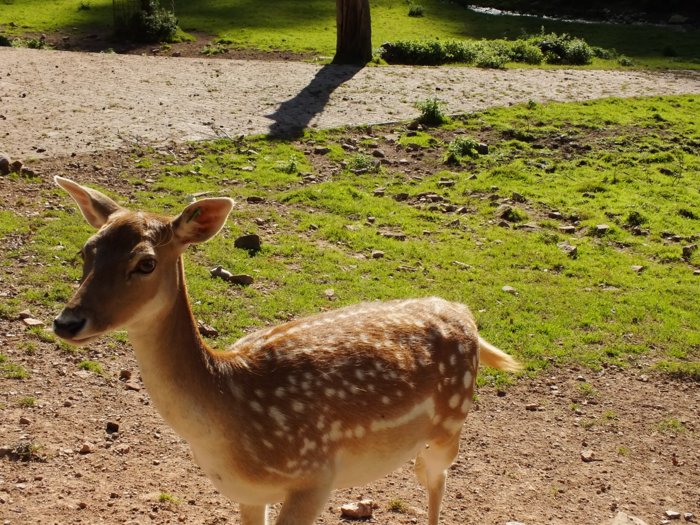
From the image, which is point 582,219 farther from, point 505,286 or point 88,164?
point 88,164

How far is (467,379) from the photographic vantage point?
18.9 ft

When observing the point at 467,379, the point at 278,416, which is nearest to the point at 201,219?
the point at 278,416

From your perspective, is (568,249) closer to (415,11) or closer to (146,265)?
(146,265)

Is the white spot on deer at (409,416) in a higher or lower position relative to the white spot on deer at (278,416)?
lower

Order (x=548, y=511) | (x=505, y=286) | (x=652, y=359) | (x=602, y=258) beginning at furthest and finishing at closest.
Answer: (x=602, y=258), (x=505, y=286), (x=652, y=359), (x=548, y=511)

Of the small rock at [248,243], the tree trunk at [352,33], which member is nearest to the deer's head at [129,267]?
the small rock at [248,243]

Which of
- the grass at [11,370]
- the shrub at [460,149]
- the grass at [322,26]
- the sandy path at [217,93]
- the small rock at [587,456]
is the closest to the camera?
the small rock at [587,456]

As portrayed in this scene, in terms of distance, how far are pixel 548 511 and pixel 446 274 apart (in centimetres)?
438

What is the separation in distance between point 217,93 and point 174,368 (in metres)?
13.4

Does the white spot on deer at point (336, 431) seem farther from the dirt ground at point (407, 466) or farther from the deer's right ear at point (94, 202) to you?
the deer's right ear at point (94, 202)

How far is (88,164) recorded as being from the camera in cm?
1322

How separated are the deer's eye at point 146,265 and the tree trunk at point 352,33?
17390 mm

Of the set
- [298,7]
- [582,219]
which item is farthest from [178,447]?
[298,7]

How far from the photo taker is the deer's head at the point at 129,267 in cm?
445
